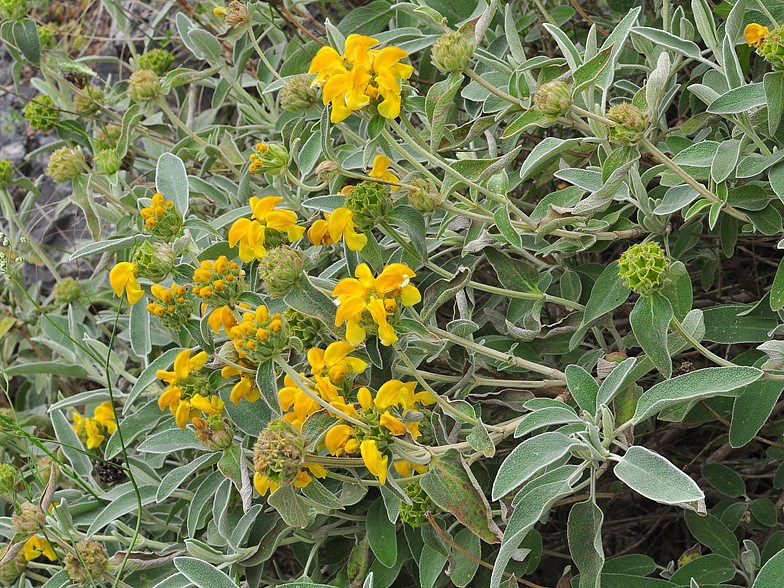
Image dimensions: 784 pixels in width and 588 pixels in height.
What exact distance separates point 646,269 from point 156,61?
5.49 feet

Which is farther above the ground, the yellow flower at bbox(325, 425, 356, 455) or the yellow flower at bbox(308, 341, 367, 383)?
the yellow flower at bbox(308, 341, 367, 383)

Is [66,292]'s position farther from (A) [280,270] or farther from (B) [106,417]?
(A) [280,270]

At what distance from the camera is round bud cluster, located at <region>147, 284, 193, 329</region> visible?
3.64 ft

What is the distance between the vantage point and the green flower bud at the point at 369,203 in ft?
3.53

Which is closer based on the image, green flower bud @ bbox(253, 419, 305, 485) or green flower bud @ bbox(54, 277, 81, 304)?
green flower bud @ bbox(253, 419, 305, 485)

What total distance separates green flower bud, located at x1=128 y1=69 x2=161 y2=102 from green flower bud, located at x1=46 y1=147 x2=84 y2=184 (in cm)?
22

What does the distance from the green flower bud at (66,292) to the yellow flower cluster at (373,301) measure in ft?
4.67

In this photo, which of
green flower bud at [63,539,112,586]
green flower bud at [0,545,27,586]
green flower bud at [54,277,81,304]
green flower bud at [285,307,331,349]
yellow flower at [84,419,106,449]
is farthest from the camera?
green flower bud at [54,277,81,304]

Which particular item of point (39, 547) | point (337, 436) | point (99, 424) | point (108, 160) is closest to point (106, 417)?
point (99, 424)

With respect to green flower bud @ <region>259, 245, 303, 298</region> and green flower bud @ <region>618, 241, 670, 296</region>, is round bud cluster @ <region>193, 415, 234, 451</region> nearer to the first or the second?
green flower bud @ <region>259, 245, 303, 298</region>

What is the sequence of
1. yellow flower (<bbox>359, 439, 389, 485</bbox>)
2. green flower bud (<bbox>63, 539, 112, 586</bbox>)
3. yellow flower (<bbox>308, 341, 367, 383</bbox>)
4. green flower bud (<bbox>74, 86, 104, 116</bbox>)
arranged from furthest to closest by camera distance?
green flower bud (<bbox>74, 86, 104, 116</bbox>) < green flower bud (<bbox>63, 539, 112, 586</bbox>) < yellow flower (<bbox>308, 341, 367, 383</bbox>) < yellow flower (<bbox>359, 439, 389, 485</bbox>)

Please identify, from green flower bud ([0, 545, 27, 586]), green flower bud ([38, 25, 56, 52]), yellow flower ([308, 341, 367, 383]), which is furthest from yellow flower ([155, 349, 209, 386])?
green flower bud ([38, 25, 56, 52])

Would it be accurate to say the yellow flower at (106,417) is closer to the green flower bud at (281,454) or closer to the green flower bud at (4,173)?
the green flower bud at (281,454)

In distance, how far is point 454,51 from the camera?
3.75 feet
